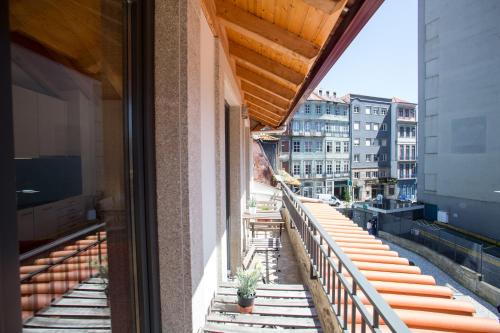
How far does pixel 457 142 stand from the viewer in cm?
2194

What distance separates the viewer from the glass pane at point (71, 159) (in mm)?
818

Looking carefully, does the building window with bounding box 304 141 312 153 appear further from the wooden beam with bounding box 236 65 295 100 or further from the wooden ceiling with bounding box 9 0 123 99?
the wooden ceiling with bounding box 9 0 123 99

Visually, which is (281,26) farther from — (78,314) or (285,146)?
(285,146)

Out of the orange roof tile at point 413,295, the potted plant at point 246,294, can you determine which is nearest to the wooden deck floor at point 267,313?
the potted plant at point 246,294

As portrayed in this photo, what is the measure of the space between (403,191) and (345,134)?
13.4m

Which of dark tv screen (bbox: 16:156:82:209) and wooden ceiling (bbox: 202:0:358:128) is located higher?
wooden ceiling (bbox: 202:0:358:128)

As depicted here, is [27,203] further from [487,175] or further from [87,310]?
[487,175]

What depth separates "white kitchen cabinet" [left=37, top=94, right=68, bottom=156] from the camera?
88 cm

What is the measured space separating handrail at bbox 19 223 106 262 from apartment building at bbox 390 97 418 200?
4818 cm

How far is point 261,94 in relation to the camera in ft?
21.5

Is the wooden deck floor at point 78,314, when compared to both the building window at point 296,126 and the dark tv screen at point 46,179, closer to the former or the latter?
the dark tv screen at point 46,179

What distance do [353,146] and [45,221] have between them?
4477 centimetres

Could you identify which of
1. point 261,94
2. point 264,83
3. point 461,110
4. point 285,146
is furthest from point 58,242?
point 285,146

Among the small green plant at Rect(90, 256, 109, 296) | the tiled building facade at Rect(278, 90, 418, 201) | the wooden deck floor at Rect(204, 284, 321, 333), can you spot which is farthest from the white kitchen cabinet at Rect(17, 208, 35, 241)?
the tiled building facade at Rect(278, 90, 418, 201)
